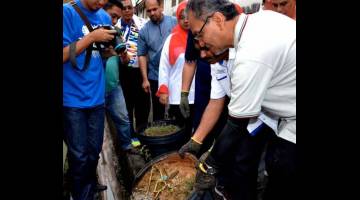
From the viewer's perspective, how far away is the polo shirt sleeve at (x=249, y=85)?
1555 millimetres

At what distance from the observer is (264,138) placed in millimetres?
2064

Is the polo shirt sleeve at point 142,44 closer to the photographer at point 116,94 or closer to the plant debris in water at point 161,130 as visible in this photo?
the photographer at point 116,94

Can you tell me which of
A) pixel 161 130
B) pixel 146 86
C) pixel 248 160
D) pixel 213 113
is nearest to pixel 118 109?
pixel 161 130

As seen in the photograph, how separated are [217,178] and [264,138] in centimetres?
43

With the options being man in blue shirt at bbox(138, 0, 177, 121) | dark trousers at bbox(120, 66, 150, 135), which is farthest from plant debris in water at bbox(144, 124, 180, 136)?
dark trousers at bbox(120, 66, 150, 135)

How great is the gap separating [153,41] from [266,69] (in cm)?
334

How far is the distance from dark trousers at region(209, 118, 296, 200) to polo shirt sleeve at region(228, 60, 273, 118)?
20 cm

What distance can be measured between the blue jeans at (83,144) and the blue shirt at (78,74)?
80mm

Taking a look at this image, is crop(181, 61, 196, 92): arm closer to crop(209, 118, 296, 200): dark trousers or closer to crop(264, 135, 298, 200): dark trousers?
crop(209, 118, 296, 200): dark trousers

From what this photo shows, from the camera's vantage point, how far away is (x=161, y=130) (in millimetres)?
3812

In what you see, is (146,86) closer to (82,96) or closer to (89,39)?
(82,96)

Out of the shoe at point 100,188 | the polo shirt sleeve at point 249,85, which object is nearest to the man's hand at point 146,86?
the shoe at point 100,188
